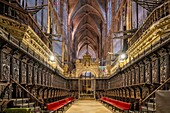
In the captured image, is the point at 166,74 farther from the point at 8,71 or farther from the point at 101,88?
the point at 101,88

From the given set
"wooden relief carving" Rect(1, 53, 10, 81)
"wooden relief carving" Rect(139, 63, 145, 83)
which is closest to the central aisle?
"wooden relief carving" Rect(139, 63, 145, 83)

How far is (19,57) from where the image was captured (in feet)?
40.5

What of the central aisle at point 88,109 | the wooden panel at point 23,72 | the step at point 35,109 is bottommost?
the central aisle at point 88,109

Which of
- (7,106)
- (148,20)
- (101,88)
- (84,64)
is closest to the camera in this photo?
(7,106)

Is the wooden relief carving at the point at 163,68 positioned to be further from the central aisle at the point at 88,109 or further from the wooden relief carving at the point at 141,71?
the central aisle at the point at 88,109

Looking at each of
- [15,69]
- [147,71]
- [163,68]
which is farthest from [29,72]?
[163,68]

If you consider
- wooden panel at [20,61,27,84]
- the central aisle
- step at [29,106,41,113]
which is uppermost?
wooden panel at [20,61,27,84]

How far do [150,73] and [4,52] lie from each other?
22.7 feet

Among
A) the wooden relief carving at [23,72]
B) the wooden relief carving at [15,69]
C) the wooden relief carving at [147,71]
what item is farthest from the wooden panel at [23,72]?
the wooden relief carving at [147,71]

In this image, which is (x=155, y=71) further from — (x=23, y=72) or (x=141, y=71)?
(x=23, y=72)

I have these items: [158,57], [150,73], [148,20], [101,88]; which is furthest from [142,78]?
[101,88]

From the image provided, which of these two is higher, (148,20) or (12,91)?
(148,20)

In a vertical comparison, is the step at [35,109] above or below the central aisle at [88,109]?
above

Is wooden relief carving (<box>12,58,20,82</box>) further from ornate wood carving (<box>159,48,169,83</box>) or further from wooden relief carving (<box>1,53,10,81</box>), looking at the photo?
ornate wood carving (<box>159,48,169,83</box>)
